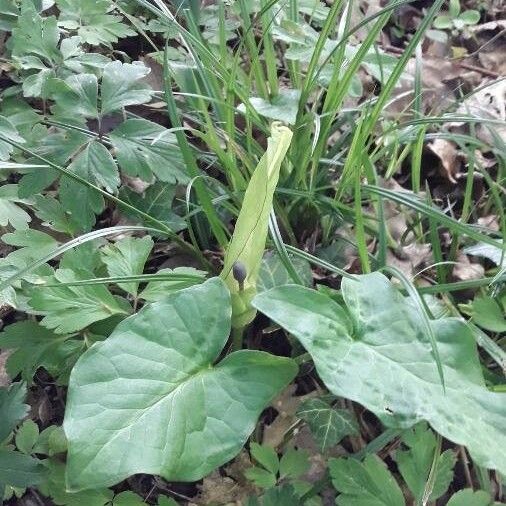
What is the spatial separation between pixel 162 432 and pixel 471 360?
0.45m

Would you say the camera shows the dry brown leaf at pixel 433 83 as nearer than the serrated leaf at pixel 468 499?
No

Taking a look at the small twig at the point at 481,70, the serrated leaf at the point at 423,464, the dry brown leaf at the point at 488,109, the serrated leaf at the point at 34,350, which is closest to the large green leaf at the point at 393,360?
the serrated leaf at the point at 423,464

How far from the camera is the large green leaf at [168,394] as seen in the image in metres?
0.79

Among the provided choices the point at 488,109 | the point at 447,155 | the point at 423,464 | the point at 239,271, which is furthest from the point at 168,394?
the point at 488,109

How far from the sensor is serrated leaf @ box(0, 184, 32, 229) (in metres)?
1.17

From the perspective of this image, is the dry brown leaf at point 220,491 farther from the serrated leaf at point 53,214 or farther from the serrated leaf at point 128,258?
the serrated leaf at point 53,214

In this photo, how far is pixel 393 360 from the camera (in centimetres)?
88

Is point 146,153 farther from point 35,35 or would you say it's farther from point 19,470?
point 19,470

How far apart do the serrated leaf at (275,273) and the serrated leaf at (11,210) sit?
0.45m

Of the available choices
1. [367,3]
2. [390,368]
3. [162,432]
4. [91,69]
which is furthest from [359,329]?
[367,3]

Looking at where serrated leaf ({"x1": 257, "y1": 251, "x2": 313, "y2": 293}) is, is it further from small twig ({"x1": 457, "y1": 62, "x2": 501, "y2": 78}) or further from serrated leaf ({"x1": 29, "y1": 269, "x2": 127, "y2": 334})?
small twig ({"x1": 457, "y1": 62, "x2": 501, "y2": 78})

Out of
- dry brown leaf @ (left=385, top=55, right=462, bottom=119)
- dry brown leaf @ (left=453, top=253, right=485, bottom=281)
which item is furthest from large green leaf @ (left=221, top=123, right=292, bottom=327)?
dry brown leaf @ (left=385, top=55, right=462, bottom=119)

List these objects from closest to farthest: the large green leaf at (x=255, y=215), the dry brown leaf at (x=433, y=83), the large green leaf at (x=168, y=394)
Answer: the large green leaf at (x=168, y=394)
the large green leaf at (x=255, y=215)
the dry brown leaf at (x=433, y=83)

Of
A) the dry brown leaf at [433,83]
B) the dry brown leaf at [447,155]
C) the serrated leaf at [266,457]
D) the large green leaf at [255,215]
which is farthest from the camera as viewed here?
the dry brown leaf at [433,83]
